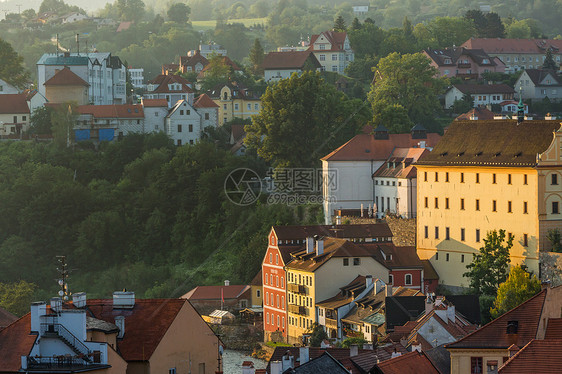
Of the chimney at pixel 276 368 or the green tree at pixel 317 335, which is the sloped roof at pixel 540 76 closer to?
the green tree at pixel 317 335

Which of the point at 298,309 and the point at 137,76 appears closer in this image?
the point at 298,309

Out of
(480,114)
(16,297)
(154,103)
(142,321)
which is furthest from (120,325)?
(480,114)

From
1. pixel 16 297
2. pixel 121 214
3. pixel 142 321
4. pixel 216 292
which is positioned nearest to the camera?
pixel 142 321

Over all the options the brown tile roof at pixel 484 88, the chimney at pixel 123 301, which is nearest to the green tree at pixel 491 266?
the chimney at pixel 123 301

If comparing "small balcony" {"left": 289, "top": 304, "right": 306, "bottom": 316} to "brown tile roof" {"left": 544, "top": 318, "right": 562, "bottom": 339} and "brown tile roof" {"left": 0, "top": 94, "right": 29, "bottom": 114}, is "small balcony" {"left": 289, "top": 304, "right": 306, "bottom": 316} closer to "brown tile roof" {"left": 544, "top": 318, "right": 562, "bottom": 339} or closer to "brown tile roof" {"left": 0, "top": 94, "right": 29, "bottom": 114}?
"brown tile roof" {"left": 544, "top": 318, "right": 562, "bottom": 339}

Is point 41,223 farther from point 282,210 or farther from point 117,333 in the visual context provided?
point 117,333

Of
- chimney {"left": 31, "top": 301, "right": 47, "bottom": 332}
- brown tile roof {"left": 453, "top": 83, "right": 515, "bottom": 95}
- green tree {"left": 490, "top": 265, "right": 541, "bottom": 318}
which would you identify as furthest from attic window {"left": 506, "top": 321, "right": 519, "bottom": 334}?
brown tile roof {"left": 453, "top": 83, "right": 515, "bottom": 95}

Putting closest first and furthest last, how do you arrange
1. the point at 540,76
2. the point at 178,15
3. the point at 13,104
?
1. the point at 13,104
2. the point at 540,76
3. the point at 178,15

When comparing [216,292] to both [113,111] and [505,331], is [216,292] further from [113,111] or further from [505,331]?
[505,331]
